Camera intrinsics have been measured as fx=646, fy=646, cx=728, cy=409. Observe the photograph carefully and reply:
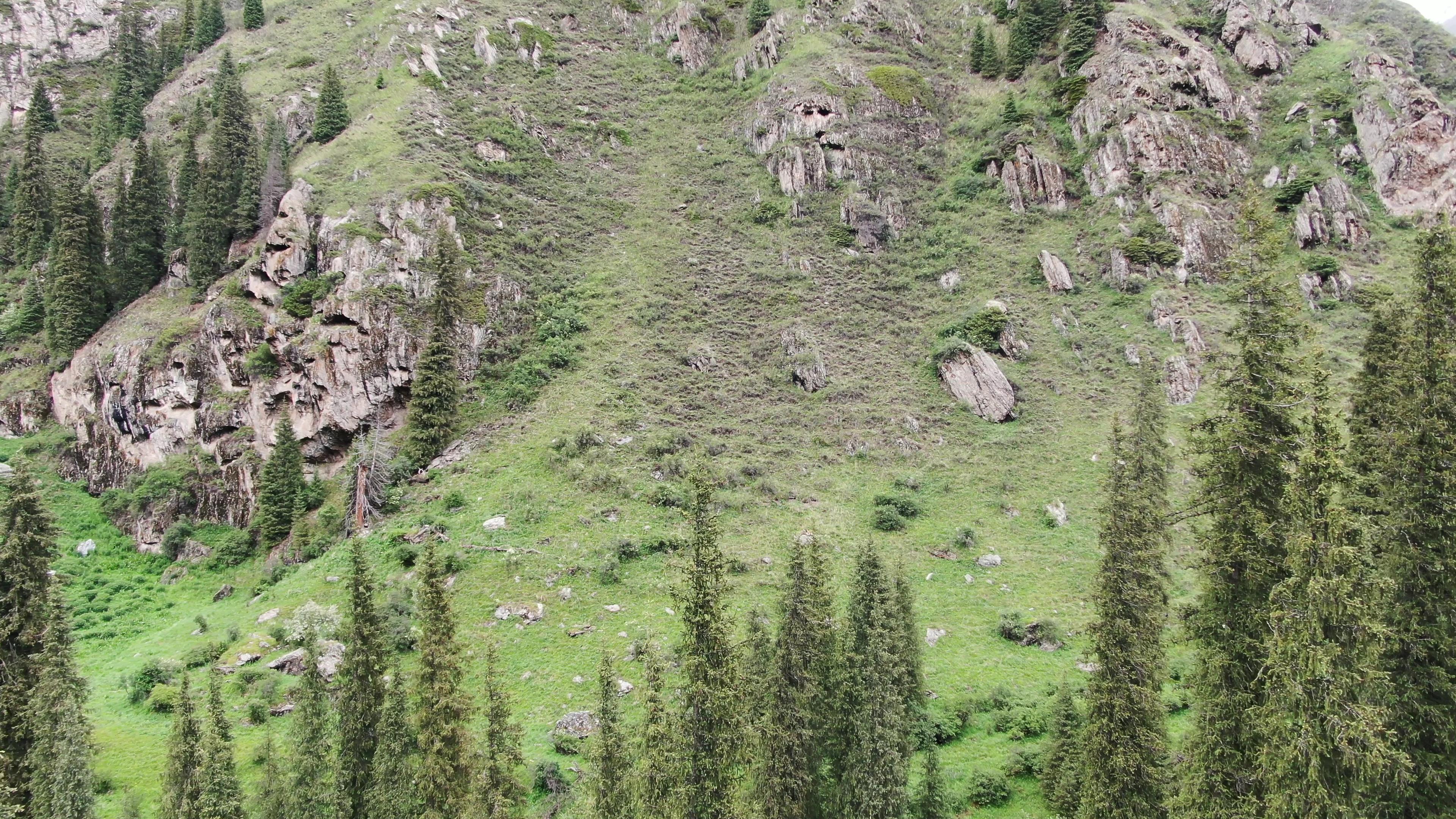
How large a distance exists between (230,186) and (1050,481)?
77.0 meters

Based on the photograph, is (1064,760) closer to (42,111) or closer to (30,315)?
(30,315)

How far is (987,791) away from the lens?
25406mm

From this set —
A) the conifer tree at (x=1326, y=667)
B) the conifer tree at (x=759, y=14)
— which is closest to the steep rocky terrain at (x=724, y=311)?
the conifer tree at (x=759, y=14)

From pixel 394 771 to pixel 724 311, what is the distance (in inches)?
1933

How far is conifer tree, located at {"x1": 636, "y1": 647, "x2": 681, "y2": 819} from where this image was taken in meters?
18.3

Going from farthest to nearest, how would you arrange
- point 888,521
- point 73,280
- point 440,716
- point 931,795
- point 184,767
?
point 73,280 < point 888,521 < point 931,795 < point 440,716 < point 184,767

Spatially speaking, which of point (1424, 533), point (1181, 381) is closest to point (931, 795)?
point (1424, 533)

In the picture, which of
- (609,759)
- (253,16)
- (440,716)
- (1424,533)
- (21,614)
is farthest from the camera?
(253,16)

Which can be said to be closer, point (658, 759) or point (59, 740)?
point (658, 759)

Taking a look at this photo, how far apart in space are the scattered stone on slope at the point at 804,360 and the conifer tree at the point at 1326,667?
4318cm

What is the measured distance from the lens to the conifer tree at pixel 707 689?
1817 cm

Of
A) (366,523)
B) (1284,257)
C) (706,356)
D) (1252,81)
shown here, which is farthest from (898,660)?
(1252,81)

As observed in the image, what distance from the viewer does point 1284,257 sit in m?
58.7

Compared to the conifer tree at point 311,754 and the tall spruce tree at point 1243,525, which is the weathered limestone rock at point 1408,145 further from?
the conifer tree at point 311,754
